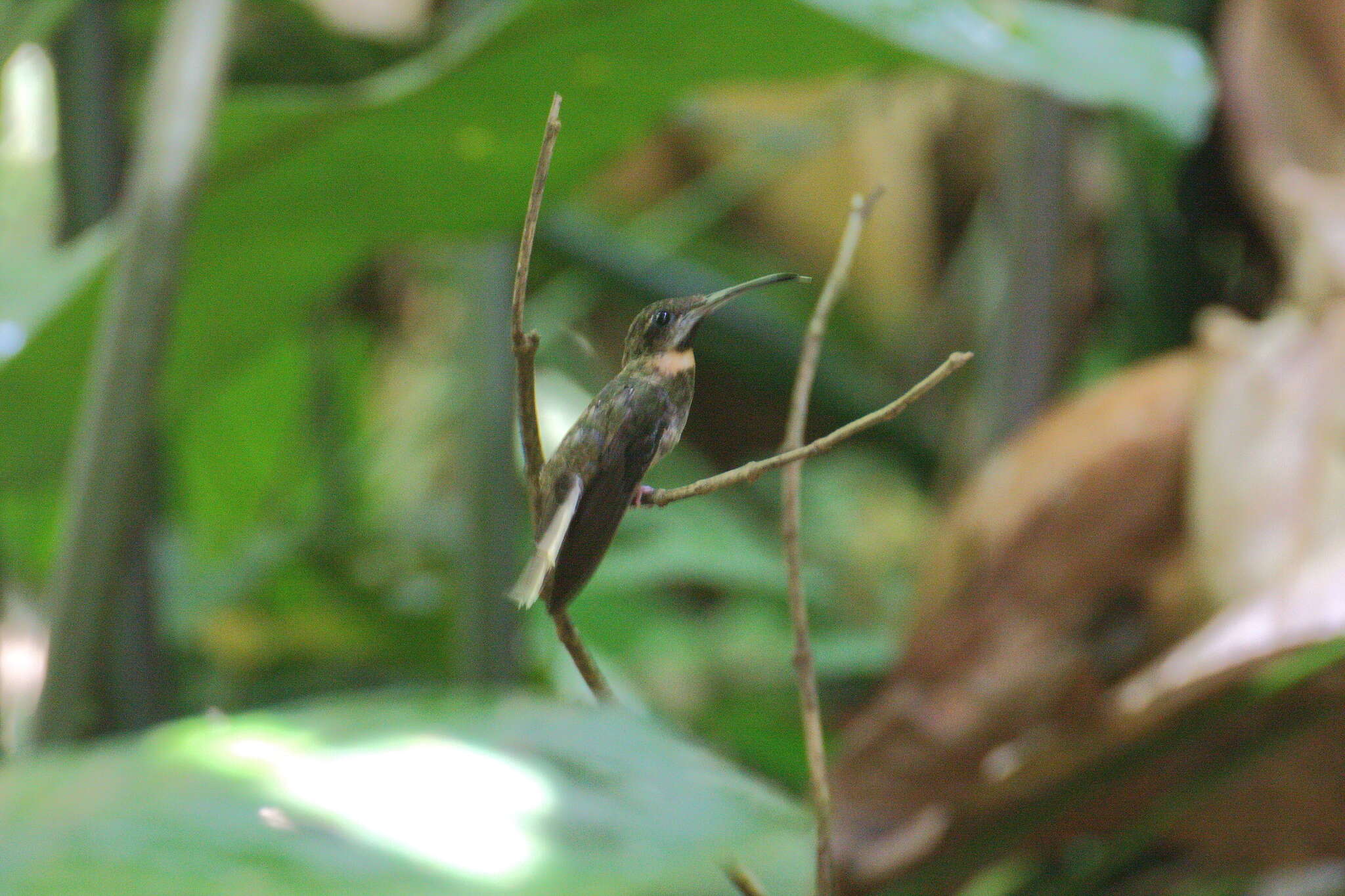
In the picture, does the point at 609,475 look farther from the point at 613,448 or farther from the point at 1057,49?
the point at 1057,49

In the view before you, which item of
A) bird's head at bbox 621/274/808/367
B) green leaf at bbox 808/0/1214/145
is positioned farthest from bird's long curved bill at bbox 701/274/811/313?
green leaf at bbox 808/0/1214/145

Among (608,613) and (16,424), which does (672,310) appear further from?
(608,613)

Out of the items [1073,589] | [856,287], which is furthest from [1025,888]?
[856,287]

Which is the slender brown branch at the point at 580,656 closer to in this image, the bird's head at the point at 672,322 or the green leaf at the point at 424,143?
the bird's head at the point at 672,322

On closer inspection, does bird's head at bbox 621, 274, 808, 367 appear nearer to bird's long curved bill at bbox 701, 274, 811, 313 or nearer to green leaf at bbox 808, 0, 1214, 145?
bird's long curved bill at bbox 701, 274, 811, 313

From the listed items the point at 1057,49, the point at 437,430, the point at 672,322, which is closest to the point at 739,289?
the point at 672,322

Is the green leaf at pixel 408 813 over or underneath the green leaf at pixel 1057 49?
underneath

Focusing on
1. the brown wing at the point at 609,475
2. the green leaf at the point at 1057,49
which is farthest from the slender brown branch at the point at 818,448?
the green leaf at the point at 1057,49
